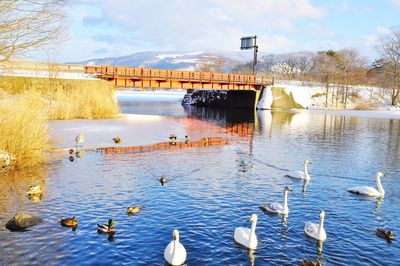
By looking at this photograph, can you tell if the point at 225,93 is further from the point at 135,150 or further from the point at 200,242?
the point at 200,242

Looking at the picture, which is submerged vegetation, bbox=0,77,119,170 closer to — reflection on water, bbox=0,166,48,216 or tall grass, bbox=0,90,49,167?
tall grass, bbox=0,90,49,167

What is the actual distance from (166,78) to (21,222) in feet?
158

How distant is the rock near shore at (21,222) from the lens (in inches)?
543

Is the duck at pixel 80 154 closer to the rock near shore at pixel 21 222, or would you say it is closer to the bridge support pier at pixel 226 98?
the rock near shore at pixel 21 222

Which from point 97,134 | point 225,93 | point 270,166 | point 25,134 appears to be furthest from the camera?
point 225,93

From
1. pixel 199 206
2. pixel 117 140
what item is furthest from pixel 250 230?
pixel 117 140

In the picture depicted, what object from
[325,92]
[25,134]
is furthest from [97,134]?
[325,92]

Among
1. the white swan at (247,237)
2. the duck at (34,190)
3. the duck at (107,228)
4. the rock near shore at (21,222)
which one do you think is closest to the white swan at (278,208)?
the white swan at (247,237)

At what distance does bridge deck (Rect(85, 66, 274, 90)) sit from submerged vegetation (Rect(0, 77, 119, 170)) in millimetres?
4273

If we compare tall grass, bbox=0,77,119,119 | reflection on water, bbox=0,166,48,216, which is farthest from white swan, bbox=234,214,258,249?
tall grass, bbox=0,77,119,119

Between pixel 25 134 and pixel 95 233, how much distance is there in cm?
1095

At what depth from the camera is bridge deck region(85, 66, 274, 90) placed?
54.5m

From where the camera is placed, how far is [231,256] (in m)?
12.5

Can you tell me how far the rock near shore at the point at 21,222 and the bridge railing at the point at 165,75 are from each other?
4035cm
